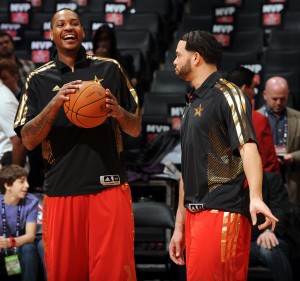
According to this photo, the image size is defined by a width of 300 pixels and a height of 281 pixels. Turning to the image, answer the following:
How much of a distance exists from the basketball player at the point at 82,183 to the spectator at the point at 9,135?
1942 millimetres

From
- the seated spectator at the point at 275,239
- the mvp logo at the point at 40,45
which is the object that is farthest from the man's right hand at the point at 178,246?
the mvp logo at the point at 40,45

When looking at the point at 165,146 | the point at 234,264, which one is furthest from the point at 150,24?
the point at 234,264

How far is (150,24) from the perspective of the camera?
1105cm

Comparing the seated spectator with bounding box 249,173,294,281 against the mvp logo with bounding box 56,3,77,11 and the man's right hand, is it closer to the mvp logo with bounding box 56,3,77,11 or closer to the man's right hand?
the man's right hand

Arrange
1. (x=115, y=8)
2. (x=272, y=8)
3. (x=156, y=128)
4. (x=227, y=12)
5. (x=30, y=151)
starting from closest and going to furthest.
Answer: (x=30, y=151) < (x=156, y=128) < (x=272, y=8) < (x=227, y=12) < (x=115, y=8)

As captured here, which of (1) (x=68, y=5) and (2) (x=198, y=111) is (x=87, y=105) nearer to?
(2) (x=198, y=111)

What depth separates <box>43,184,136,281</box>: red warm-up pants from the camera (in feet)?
14.5

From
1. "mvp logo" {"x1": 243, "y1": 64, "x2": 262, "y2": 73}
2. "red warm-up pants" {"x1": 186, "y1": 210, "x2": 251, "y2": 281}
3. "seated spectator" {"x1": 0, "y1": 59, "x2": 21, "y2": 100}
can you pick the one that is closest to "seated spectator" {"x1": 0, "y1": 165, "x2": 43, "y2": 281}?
"seated spectator" {"x1": 0, "y1": 59, "x2": 21, "y2": 100}

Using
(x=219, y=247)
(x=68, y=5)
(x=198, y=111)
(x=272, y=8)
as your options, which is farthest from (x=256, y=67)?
(x=219, y=247)

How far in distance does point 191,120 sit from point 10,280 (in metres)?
3.31

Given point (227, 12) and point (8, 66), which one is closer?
point (8, 66)

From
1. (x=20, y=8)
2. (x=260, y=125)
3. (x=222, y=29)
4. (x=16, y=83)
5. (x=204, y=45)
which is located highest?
(x=20, y=8)

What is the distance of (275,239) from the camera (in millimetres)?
6691

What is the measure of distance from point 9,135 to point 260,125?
212 centimetres
